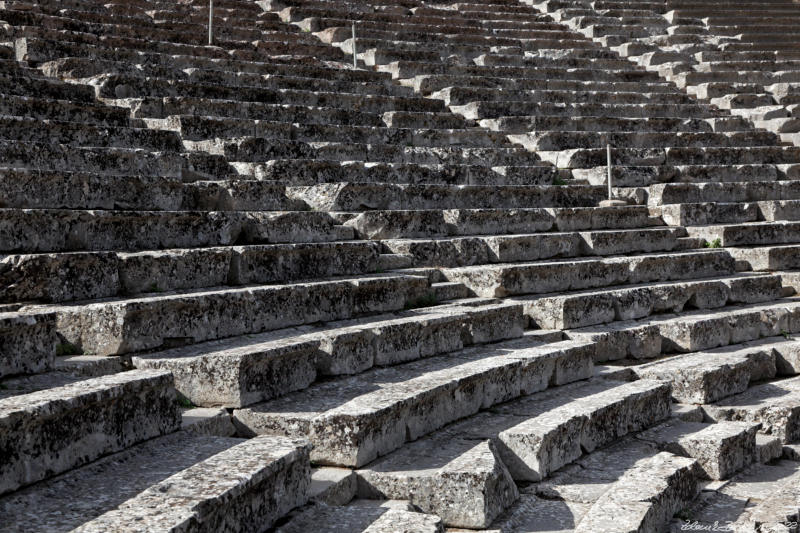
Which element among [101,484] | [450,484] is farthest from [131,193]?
[450,484]

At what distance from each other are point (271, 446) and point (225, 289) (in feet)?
6.00

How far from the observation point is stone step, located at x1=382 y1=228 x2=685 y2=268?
762 cm

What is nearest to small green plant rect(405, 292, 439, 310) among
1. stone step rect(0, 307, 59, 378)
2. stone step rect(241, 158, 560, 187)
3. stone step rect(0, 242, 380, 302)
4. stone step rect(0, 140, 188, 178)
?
stone step rect(0, 242, 380, 302)

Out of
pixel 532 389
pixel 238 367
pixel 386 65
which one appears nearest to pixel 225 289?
pixel 238 367

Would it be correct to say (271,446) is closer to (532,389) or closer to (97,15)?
(532,389)

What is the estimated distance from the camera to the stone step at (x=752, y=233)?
994cm

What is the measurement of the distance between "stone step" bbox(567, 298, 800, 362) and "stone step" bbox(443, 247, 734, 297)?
57 cm

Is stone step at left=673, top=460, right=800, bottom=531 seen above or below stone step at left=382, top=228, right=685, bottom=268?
below

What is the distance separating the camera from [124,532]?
9.34ft

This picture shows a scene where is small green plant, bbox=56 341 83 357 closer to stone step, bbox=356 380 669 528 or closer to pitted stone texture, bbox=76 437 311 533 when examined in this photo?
pitted stone texture, bbox=76 437 311 533

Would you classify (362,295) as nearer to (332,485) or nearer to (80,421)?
(332,485)

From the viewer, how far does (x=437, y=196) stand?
28.1ft

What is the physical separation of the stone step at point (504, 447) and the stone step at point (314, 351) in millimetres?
677

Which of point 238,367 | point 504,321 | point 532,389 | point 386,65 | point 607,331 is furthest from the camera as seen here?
point 386,65
